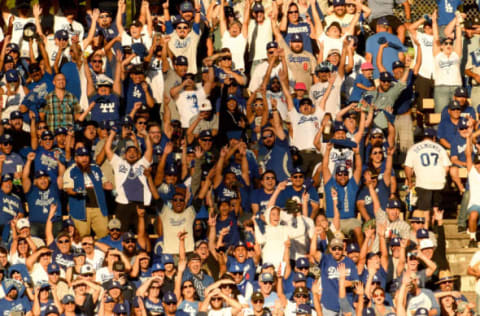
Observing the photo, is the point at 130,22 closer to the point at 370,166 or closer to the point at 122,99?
the point at 122,99

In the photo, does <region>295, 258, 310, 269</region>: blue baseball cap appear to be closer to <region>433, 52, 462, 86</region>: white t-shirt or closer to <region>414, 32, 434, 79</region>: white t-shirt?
<region>433, 52, 462, 86</region>: white t-shirt

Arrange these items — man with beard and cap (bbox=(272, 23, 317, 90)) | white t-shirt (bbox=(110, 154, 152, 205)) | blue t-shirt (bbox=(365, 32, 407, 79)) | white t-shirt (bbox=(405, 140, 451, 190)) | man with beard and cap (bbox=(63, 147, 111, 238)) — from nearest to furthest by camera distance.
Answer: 1. white t-shirt (bbox=(405, 140, 451, 190))
2. man with beard and cap (bbox=(63, 147, 111, 238))
3. white t-shirt (bbox=(110, 154, 152, 205))
4. man with beard and cap (bbox=(272, 23, 317, 90))
5. blue t-shirt (bbox=(365, 32, 407, 79))

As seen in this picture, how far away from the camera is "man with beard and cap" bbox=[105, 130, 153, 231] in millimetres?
25312

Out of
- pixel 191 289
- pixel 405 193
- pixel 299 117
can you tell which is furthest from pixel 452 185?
pixel 191 289

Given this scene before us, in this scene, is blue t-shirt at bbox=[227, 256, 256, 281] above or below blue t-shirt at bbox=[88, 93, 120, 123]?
below

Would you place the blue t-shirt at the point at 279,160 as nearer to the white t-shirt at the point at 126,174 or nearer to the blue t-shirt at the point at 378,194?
the blue t-shirt at the point at 378,194

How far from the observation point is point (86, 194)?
25.5 meters

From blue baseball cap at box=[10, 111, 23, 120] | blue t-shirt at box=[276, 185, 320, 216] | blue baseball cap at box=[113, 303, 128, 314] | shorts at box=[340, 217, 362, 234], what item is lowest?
blue baseball cap at box=[113, 303, 128, 314]

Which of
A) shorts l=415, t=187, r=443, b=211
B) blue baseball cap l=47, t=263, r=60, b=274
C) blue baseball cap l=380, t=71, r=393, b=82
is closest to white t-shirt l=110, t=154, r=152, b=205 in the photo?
blue baseball cap l=47, t=263, r=60, b=274

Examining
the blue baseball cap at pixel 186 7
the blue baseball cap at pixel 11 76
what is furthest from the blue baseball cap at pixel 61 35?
the blue baseball cap at pixel 186 7

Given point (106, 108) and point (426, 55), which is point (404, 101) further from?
point (106, 108)

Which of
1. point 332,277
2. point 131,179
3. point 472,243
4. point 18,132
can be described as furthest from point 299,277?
point 18,132

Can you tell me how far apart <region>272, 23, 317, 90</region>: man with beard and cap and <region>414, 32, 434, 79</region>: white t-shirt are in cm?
185

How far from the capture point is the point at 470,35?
27.4 meters
